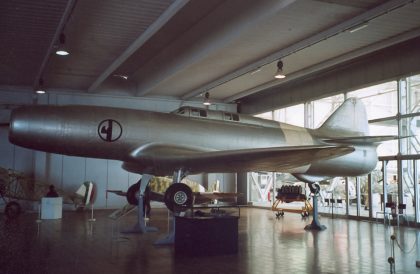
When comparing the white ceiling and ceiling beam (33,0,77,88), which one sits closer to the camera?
ceiling beam (33,0,77,88)

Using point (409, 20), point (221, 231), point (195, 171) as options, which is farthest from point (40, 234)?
point (409, 20)

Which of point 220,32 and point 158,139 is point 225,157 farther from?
point 220,32

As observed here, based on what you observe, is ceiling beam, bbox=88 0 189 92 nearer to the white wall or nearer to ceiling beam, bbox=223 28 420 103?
the white wall

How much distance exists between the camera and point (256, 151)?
30.4 ft

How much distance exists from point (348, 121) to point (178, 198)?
7413mm

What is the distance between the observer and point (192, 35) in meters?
14.6

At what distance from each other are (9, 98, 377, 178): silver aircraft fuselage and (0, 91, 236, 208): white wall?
11820 mm

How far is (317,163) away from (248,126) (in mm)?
2504

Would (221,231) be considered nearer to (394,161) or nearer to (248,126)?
(248,126)

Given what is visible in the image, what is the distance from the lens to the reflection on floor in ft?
23.5

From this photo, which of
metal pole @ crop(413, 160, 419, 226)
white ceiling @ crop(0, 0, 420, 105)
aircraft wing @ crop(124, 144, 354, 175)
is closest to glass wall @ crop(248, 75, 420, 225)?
metal pole @ crop(413, 160, 419, 226)

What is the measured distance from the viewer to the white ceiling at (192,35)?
11516mm

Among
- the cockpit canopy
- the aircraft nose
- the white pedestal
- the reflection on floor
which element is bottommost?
the reflection on floor

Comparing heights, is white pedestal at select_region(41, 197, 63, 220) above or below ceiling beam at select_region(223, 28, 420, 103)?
below
